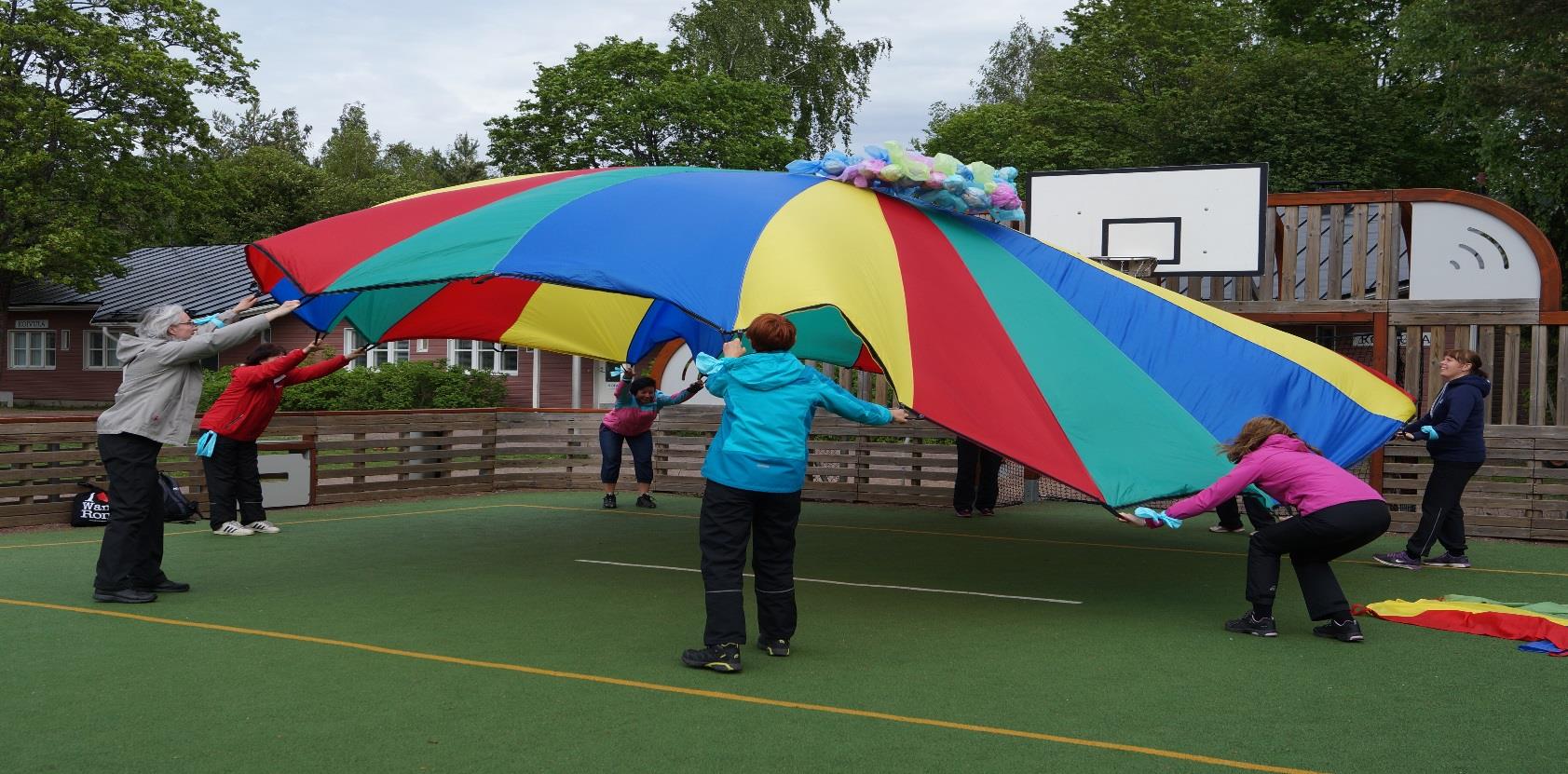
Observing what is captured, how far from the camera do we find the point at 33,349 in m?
33.7

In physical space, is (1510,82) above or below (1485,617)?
above

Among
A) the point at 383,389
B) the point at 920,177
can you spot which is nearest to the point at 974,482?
the point at 920,177

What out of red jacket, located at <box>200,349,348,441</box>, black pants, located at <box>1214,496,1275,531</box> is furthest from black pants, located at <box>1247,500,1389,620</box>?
red jacket, located at <box>200,349,348,441</box>

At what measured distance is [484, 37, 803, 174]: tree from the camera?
33.1 meters

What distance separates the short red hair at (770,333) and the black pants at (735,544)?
624mm

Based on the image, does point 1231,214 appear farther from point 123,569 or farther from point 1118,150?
point 1118,150

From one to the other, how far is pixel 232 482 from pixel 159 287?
24328mm

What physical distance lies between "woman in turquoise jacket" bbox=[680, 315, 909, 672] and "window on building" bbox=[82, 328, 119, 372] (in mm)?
31221

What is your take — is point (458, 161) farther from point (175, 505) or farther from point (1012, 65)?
point (175, 505)

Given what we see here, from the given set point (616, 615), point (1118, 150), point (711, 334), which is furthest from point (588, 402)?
point (616, 615)

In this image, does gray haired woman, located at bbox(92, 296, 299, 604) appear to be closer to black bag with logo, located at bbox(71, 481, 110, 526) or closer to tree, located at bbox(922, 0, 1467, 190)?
black bag with logo, located at bbox(71, 481, 110, 526)

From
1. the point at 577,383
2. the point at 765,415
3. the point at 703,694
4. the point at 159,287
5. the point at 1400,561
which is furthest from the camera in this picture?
the point at 159,287

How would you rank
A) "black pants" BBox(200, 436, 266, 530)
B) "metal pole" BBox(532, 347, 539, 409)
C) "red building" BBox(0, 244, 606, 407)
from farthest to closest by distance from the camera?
"red building" BBox(0, 244, 606, 407) < "metal pole" BBox(532, 347, 539, 409) < "black pants" BBox(200, 436, 266, 530)

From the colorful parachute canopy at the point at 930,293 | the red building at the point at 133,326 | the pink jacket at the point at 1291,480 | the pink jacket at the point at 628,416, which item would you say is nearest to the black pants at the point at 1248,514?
the colorful parachute canopy at the point at 930,293
